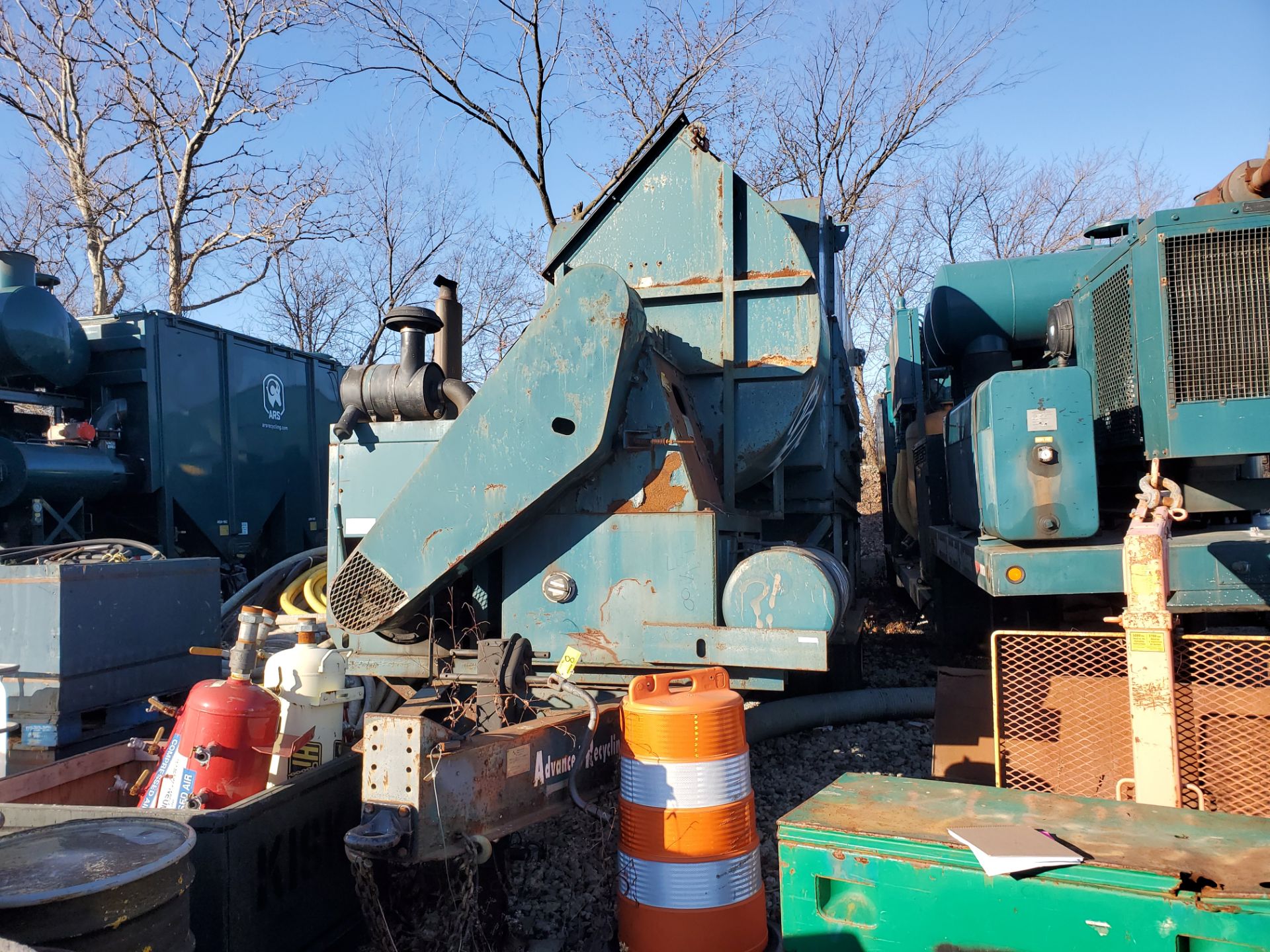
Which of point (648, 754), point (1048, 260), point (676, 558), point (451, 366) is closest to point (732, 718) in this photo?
point (648, 754)

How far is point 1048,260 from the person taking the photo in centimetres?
762

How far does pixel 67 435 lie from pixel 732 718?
8738 millimetres

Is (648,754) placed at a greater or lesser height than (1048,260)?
lesser

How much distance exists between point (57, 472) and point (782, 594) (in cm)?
801

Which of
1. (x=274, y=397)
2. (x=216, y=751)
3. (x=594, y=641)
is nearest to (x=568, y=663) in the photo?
(x=594, y=641)

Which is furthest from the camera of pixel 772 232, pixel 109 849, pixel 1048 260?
pixel 1048 260

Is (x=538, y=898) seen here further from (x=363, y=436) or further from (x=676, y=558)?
(x=363, y=436)

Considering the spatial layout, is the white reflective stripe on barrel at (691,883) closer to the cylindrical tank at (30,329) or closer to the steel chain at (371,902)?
the steel chain at (371,902)

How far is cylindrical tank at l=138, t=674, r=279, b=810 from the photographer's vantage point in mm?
3307

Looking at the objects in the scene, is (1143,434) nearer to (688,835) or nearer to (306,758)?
(688,835)

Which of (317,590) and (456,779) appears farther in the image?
(317,590)

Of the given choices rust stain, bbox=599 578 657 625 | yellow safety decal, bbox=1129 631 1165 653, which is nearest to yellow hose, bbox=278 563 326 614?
rust stain, bbox=599 578 657 625

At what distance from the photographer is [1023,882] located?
7.84ft

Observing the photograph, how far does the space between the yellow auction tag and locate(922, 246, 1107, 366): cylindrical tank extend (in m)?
5.42
